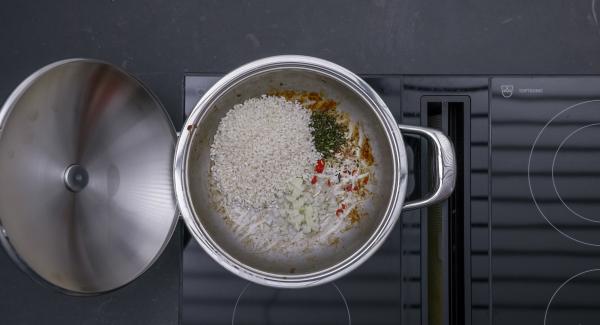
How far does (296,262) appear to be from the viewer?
2.39 feet

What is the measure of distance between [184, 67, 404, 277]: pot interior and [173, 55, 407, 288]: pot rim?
0.06 ft

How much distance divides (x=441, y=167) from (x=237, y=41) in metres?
0.47

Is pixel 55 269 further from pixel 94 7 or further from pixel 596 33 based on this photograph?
pixel 596 33

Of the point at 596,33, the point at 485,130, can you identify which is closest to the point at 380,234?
the point at 485,130

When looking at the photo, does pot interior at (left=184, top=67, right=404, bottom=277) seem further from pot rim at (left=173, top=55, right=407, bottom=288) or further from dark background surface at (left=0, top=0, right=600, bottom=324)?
dark background surface at (left=0, top=0, right=600, bottom=324)

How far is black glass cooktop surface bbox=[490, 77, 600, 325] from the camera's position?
2.47ft

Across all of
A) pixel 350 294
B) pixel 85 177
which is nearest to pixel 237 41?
pixel 85 177

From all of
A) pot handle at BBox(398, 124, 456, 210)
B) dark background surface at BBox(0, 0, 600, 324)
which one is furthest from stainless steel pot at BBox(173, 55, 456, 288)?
dark background surface at BBox(0, 0, 600, 324)

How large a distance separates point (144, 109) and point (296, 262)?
37cm

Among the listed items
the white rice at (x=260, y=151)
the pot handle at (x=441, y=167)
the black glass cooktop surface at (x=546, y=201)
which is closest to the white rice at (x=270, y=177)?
the white rice at (x=260, y=151)

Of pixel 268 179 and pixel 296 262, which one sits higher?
pixel 268 179

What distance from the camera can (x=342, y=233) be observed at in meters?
0.74

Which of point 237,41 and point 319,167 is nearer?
point 319,167

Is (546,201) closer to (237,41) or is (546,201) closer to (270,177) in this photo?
(270,177)
